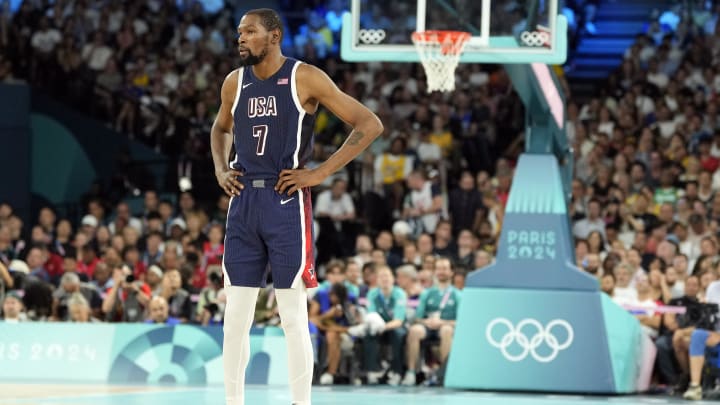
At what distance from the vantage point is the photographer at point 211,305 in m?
15.3

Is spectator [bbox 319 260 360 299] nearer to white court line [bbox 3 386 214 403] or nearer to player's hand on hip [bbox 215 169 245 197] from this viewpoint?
white court line [bbox 3 386 214 403]

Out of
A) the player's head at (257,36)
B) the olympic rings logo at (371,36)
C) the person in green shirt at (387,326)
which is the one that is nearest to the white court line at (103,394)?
the person in green shirt at (387,326)

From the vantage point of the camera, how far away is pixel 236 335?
23.7 ft

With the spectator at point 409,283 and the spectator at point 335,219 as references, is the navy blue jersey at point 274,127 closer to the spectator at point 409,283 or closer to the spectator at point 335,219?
the spectator at point 409,283

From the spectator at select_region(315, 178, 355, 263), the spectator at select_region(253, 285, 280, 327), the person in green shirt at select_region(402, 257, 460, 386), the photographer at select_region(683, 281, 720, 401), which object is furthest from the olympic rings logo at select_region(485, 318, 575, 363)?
the spectator at select_region(315, 178, 355, 263)

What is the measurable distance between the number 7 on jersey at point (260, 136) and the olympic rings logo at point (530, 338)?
6.26m

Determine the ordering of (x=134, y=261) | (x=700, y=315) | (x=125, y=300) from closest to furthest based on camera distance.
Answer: (x=700, y=315), (x=125, y=300), (x=134, y=261)

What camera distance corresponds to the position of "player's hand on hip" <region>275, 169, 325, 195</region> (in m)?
7.15

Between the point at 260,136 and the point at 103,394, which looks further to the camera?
the point at 103,394

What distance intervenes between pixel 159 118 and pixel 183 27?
8.39 ft

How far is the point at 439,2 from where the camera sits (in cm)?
1150

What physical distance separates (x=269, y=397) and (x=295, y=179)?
Result: 529 cm

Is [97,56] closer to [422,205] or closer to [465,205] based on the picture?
[422,205]

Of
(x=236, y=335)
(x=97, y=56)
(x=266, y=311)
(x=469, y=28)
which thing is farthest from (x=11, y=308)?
(x=236, y=335)
